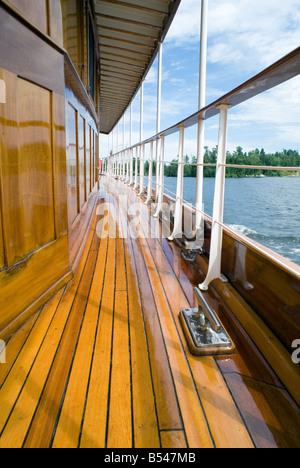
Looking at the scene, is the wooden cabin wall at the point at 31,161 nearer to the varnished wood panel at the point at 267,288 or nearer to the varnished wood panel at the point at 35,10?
the varnished wood panel at the point at 35,10

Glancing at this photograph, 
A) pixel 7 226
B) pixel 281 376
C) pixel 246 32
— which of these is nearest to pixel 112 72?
pixel 246 32

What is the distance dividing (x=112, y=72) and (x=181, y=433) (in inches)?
257

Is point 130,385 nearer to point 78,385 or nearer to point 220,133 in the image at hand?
point 78,385

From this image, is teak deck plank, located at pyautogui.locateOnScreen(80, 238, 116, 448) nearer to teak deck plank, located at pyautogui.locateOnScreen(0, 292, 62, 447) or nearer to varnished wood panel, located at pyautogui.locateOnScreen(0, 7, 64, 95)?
teak deck plank, located at pyautogui.locateOnScreen(0, 292, 62, 447)

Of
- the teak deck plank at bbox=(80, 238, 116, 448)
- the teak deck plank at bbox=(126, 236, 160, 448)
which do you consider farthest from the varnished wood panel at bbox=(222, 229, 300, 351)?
the teak deck plank at bbox=(80, 238, 116, 448)

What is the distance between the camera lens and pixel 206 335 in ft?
3.12

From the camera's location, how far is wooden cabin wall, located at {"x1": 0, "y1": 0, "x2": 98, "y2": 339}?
91cm

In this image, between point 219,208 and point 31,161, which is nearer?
point 31,161

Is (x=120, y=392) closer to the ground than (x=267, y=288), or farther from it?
closer to the ground

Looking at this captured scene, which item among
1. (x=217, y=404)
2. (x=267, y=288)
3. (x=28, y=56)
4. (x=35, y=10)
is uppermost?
(x=35, y=10)

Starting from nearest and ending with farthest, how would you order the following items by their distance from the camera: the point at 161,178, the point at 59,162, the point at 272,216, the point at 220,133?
the point at 220,133 → the point at 59,162 → the point at 161,178 → the point at 272,216

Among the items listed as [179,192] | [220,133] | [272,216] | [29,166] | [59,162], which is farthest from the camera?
[272,216]

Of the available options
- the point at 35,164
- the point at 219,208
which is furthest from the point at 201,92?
the point at 35,164

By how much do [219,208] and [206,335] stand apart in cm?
53
